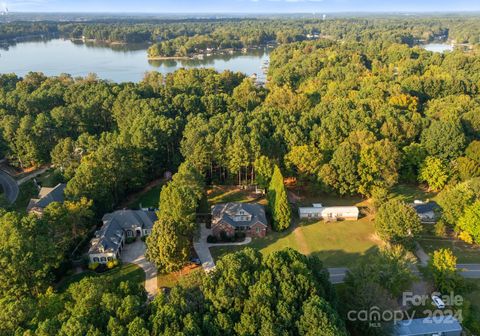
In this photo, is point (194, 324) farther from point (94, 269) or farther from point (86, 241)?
point (86, 241)

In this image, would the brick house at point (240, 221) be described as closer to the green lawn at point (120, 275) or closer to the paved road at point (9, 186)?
the green lawn at point (120, 275)

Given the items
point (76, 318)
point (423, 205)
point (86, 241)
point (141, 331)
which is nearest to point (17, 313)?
point (76, 318)

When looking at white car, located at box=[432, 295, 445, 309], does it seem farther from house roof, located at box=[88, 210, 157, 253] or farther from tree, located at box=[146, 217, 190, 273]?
house roof, located at box=[88, 210, 157, 253]

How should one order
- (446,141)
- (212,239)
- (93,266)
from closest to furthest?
(93,266)
(212,239)
(446,141)

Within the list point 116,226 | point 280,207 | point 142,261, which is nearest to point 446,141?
point 280,207

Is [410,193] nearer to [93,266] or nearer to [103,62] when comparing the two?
[93,266]

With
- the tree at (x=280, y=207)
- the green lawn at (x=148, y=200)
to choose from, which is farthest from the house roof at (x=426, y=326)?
the green lawn at (x=148, y=200)
